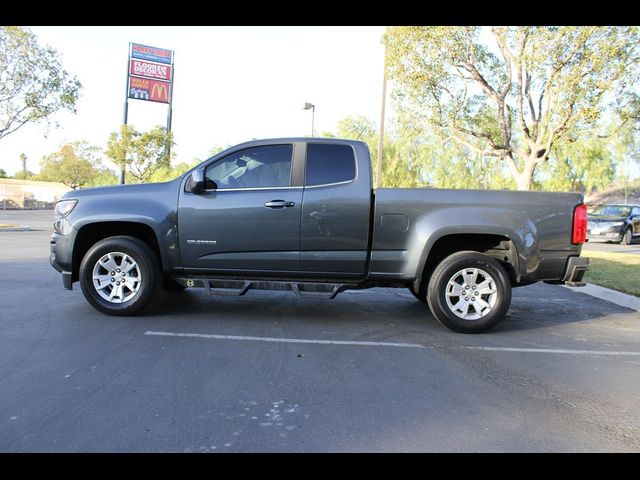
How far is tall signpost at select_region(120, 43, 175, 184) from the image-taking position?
28.7 m

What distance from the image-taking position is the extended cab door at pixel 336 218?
5.26 metres

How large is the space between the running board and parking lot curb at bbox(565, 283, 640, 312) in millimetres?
4624

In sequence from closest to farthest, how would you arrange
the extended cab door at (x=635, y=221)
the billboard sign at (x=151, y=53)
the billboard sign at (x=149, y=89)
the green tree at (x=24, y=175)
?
the extended cab door at (x=635, y=221) → the billboard sign at (x=149, y=89) → the billboard sign at (x=151, y=53) → the green tree at (x=24, y=175)

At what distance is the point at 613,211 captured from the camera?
19938 mm

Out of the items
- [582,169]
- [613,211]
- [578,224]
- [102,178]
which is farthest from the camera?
[102,178]

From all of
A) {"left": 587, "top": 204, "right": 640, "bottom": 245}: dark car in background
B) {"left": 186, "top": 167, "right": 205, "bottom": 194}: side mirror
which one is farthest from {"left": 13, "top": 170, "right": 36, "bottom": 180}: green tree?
{"left": 186, "top": 167, "right": 205, "bottom": 194}: side mirror

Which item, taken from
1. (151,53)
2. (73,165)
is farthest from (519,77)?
(73,165)

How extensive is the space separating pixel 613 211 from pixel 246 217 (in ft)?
65.1

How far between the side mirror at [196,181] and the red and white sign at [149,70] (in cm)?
2709

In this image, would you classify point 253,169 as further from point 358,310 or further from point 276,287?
point 358,310

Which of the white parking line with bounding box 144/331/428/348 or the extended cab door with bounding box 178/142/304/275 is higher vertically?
the extended cab door with bounding box 178/142/304/275

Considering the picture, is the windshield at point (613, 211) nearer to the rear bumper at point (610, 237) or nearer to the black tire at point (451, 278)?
the rear bumper at point (610, 237)

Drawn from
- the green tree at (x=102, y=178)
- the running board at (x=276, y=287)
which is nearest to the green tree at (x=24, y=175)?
the green tree at (x=102, y=178)

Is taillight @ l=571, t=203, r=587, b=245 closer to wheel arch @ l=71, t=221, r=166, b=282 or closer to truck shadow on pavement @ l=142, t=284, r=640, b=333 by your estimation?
truck shadow on pavement @ l=142, t=284, r=640, b=333
